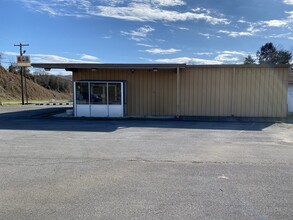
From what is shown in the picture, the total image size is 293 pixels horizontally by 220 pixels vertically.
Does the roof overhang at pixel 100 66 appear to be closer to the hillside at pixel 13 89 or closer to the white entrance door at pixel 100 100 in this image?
the white entrance door at pixel 100 100

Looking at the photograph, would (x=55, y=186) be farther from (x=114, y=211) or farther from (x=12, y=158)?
(x=12, y=158)

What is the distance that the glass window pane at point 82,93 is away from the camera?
17458 mm

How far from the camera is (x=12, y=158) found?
6.69 meters

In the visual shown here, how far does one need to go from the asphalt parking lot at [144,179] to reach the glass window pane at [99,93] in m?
8.33

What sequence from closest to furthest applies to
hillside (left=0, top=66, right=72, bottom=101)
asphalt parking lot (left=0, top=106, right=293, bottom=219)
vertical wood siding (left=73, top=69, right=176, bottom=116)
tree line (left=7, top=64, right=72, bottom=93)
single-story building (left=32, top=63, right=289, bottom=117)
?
1. asphalt parking lot (left=0, top=106, right=293, bottom=219)
2. single-story building (left=32, top=63, right=289, bottom=117)
3. vertical wood siding (left=73, top=69, right=176, bottom=116)
4. hillside (left=0, top=66, right=72, bottom=101)
5. tree line (left=7, top=64, right=72, bottom=93)

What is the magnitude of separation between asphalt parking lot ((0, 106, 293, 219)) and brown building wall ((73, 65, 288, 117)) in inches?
337

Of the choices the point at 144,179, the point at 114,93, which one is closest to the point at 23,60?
the point at 114,93

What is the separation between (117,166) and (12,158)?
264 cm

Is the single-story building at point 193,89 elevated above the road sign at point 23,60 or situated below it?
below

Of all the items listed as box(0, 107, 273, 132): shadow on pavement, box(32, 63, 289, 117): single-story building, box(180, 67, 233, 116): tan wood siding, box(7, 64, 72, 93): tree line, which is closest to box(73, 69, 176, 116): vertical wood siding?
box(32, 63, 289, 117): single-story building

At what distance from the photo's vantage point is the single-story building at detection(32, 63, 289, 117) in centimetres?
1723

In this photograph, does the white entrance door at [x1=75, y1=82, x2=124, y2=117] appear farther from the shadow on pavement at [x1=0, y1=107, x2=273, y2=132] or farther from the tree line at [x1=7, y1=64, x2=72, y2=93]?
the tree line at [x1=7, y1=64, x2=72, y2=93]

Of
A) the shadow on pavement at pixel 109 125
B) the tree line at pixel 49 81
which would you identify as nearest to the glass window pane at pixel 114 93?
the shadow on pavement at pixel 109 125

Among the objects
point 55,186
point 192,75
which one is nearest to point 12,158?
point 55,186
